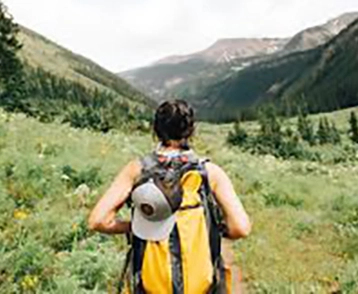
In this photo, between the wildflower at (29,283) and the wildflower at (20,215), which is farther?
the wildflower at (20,215)

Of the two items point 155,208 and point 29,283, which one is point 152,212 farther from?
point 29,283

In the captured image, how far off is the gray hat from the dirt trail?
13.0 feet

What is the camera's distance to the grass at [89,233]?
7648mm

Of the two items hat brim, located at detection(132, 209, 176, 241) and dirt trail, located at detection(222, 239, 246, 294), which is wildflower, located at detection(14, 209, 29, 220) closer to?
dirt trail, located at detection(222, 239, 246, 294)

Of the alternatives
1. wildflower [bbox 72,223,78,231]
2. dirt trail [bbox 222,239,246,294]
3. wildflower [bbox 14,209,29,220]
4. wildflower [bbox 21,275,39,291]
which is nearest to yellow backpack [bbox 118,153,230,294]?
wildflower [bbox 21,275,39,291]

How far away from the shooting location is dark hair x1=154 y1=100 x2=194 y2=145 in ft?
14.6

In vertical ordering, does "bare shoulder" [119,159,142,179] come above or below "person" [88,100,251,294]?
above

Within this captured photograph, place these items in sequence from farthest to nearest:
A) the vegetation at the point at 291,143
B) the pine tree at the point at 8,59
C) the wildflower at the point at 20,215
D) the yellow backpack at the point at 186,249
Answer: the vegetation at the point at 291,143 < the pine tree at the point at 8,59 < the wildflower at the point at 20,215 < the yellow backpack at the point at 186,249

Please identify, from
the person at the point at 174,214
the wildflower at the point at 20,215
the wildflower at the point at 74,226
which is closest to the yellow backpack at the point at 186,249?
the person at the point at 174,214

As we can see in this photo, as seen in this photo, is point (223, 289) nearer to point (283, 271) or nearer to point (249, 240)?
point (283, 271)

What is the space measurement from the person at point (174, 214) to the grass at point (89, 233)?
279cm

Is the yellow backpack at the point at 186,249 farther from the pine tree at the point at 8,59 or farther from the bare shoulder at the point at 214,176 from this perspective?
the pine tree at the point at 8,59

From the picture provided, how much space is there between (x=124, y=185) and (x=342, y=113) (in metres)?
153

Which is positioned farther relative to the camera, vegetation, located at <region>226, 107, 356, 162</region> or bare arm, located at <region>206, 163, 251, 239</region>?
vegetation, located at <region>226, 107, 356, 162</region>
